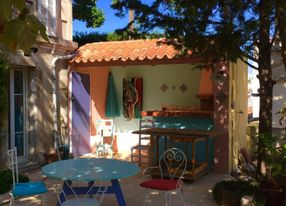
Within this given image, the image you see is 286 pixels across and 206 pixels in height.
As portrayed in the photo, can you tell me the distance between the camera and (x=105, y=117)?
10922 millimetres

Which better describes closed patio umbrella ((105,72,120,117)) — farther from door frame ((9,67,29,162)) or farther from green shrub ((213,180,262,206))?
green shrub ((213,180,262,206))

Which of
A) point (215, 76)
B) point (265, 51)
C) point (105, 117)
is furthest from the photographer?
point (105, 117)

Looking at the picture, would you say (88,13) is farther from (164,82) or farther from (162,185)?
(162,185)

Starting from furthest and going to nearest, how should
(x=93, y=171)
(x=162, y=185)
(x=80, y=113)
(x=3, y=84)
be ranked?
(x=80, y=113) → (x=3, y=84) → (x=162, y=185) → (x=93, y=171)

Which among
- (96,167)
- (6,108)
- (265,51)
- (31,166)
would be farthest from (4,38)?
(31,166)

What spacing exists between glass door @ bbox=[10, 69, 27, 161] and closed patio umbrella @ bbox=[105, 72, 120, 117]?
10.1 feet

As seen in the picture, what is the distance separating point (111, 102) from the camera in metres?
10.9

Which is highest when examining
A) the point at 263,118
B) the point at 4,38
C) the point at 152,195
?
the point at 4,38

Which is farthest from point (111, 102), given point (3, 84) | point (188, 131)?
point (3, 84)

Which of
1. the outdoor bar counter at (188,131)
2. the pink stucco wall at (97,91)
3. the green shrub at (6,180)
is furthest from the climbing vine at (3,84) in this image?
the pink stucco wall at (97,91)

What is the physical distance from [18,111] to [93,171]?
13.7 ft

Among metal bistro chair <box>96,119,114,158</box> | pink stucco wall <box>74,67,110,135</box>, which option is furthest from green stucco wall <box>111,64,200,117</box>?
metal bistro chair <box>96,119,114,158</box>

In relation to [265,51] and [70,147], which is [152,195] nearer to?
[265,51]

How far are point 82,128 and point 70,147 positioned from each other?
28.9 inches
